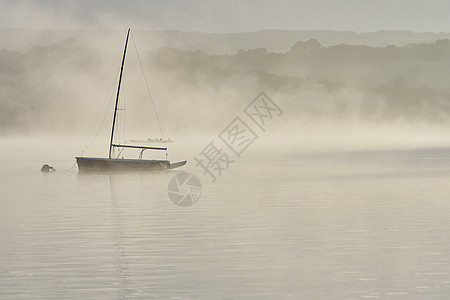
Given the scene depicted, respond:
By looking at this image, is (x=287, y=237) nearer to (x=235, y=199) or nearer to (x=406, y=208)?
(x=406, y=208)

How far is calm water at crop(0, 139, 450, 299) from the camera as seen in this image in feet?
78.0

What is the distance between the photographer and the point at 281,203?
160 feet

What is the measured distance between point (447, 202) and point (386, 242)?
17.4 meters

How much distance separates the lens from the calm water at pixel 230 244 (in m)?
23.8

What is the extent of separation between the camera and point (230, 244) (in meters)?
31.5

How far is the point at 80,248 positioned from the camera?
31.1 meters

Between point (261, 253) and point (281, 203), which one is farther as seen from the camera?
point (281, 203)

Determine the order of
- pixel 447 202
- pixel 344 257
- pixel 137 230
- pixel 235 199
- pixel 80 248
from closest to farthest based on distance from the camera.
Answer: pixel 344 257
pixel 80 248
pixel 137 230
pixel 447 202
pixel 235 199

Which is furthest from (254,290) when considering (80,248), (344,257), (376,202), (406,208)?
(376,202)

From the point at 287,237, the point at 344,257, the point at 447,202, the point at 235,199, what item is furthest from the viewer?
the point at 235,199

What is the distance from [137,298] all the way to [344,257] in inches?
319

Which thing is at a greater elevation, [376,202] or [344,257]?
[376,202]

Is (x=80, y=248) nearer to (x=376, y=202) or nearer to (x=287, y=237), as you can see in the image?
(x=287, y=237)

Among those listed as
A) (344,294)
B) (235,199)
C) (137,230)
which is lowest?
(344,294)
